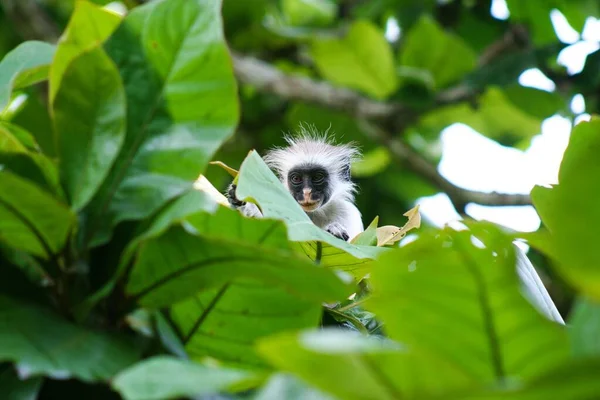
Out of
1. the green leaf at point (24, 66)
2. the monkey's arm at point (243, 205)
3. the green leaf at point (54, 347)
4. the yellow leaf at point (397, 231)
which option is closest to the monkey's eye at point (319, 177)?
the monkey's arm at point (243, 205)

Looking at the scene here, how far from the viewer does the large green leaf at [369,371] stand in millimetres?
684

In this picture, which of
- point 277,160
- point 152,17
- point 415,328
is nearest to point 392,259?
point 415,328

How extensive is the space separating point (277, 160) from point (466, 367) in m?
3.84

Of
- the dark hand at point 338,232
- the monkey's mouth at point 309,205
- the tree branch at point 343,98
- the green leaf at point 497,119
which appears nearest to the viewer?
the dark hand at point 338,232

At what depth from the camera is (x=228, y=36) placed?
5.92m

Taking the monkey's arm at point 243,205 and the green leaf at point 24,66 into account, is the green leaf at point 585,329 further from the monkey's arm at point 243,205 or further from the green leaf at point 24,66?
the monkey's arm at point 243,205

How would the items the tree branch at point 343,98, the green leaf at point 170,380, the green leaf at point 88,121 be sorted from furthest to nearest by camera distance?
the tree branch at point 343,98, the green leaf at point 88,121, the green leaf at point 170,380

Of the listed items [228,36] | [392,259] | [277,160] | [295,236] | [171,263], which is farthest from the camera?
[228,36]

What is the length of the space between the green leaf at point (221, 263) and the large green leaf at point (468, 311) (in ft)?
0.43

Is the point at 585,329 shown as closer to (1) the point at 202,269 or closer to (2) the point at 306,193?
(1) the point at 202,269

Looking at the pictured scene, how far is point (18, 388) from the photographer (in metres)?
0.96

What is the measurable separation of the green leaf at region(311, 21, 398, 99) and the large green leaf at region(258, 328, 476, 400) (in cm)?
456

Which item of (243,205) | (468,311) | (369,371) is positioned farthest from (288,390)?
(243,205)

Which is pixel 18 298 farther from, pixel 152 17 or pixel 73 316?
pixel 152 17
